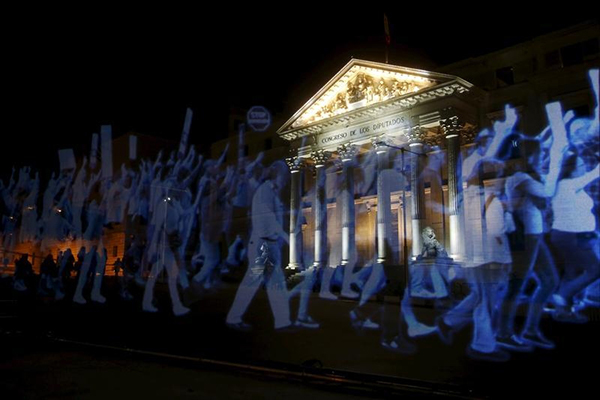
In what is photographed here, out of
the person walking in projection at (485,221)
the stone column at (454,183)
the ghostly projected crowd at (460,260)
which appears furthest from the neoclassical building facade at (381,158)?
the person walking in projection at (485,221)

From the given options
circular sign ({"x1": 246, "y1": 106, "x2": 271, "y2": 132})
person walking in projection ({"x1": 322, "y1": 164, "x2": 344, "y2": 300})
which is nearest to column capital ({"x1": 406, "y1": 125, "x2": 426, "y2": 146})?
person walking in projection ({"x1": 322, "y1": 164, "x2": 344, "y2": 300})

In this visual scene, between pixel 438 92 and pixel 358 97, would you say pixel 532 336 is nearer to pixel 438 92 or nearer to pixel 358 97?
pixel 438 92

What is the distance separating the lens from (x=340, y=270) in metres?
27.7

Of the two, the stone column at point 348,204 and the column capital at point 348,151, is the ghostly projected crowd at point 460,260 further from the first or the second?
the column capital at point 348,151

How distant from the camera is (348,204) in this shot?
101 feet

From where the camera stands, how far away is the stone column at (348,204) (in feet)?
98.6

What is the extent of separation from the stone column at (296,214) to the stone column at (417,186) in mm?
8979

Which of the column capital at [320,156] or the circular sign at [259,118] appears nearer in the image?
the column capital at [320,156]

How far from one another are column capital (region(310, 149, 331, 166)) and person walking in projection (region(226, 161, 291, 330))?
672cm

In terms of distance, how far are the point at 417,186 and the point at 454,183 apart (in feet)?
7.46

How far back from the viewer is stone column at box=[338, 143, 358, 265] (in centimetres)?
3006

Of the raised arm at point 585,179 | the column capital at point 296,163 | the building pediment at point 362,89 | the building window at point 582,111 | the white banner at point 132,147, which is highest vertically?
the white banner at point 132,147

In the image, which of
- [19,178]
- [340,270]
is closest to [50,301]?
[340,270]

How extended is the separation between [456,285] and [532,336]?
979cm
